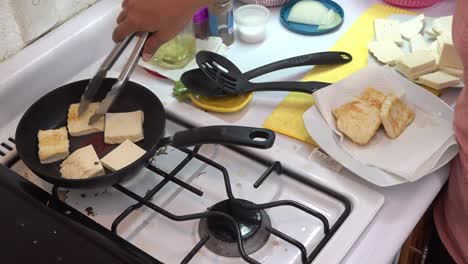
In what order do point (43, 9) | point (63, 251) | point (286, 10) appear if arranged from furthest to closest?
point (286, 10) < point (43, 9) < point (63, 251)

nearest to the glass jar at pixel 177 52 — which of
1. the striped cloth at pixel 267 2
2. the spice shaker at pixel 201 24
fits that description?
the spice shaker at pixel 201 24

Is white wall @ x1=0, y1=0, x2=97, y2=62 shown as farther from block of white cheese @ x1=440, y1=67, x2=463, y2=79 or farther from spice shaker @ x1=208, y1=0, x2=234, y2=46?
block of white cheese @ x1=440, y1=67, x2=463, y2=79

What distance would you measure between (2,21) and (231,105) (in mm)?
336

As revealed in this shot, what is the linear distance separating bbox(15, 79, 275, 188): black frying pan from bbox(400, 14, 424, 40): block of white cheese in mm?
371

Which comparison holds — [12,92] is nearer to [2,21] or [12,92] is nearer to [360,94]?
[2,21]

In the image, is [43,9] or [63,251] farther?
[43,9]

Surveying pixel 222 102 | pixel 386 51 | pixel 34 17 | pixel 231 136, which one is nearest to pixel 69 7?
pixel 34 17

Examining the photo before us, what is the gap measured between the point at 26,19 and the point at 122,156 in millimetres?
276

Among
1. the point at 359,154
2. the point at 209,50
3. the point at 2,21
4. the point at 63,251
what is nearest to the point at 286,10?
the point at 209,50

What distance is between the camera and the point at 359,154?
2.36 feet

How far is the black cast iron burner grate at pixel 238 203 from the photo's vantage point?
0.62m

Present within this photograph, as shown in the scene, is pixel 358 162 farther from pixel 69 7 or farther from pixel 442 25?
pixel 69 7

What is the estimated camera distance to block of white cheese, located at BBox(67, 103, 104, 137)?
75 centimetres

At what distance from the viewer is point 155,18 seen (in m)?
0.69
